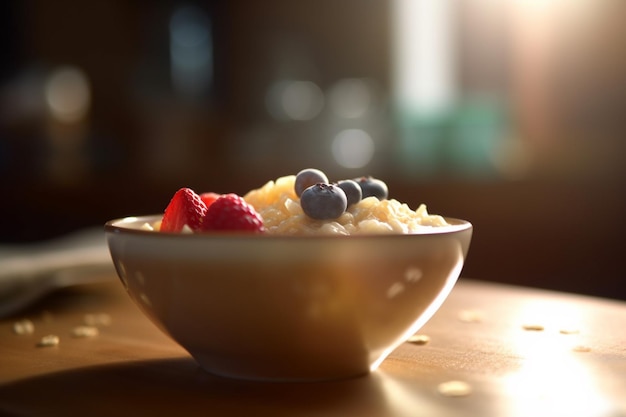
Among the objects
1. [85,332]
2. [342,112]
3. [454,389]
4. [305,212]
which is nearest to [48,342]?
[85,332]

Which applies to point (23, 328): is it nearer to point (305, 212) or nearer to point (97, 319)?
point (97, 319)

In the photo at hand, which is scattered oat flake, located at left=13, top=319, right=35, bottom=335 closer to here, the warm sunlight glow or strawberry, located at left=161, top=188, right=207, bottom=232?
strawberry, located at left=161, top=188, right=207, bottom=232

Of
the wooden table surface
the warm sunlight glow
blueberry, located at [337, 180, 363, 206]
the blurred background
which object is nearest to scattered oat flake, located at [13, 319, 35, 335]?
the wooden table surface

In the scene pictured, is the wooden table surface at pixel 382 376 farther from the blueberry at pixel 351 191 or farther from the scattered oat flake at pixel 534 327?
the blueberry at pixel 351 191

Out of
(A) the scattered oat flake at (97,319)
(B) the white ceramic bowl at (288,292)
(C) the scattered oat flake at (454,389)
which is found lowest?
(A) the scattered oat flake at (97,319)

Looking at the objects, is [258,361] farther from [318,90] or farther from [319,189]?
[318,90]

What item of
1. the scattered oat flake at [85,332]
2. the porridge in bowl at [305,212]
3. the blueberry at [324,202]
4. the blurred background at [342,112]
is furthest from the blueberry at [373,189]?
the blurred background at [342,112]

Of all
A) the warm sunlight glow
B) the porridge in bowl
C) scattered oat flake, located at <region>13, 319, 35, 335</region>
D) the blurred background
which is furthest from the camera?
the blurred background
